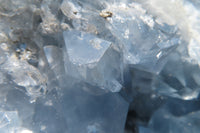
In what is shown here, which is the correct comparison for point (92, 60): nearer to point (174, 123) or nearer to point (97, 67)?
point (97, 67)

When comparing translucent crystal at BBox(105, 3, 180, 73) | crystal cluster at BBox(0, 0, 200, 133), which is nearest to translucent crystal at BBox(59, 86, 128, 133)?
crystal cluster at BBox(0, 0, 200, 133)

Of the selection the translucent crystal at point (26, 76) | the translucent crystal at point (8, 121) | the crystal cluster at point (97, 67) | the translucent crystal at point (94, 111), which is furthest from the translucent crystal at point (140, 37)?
the translucent crystal at point (8, 121)

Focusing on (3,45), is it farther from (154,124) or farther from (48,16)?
(154,124)

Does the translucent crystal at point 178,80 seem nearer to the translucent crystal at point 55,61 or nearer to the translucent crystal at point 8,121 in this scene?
the translucent crystal at point 55,61

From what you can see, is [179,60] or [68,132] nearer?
[68,132]

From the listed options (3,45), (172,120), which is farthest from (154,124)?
(3,45)

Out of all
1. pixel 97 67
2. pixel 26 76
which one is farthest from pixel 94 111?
pixel 26 76

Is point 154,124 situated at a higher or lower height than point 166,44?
lower

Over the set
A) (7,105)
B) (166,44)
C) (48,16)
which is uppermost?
(166,44)

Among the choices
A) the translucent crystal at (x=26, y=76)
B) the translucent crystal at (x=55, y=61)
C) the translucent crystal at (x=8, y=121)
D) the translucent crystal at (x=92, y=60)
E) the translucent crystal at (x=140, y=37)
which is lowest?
the translucent crystal at (x=8, y=121)
